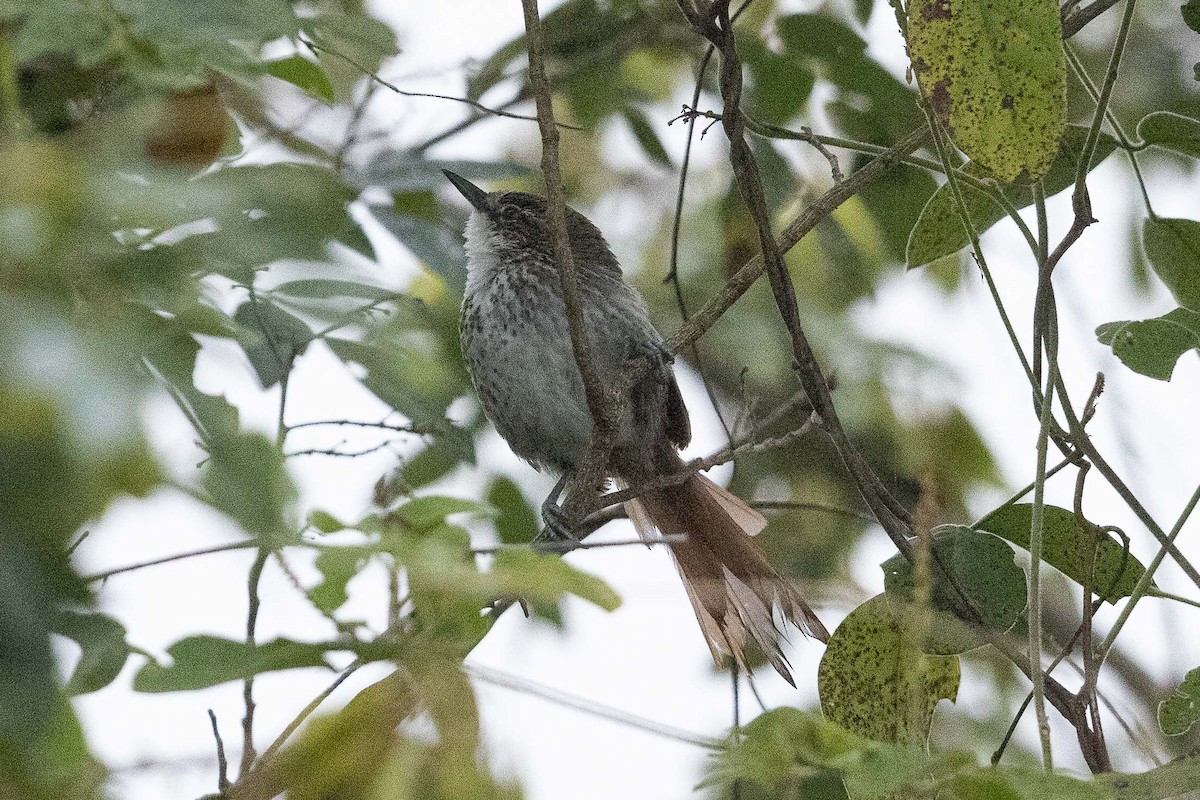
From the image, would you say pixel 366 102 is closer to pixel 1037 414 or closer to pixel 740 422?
pixel 740 422

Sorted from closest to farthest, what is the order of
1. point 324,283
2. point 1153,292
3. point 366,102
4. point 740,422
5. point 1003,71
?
point 324,283 → point 1003,71 → point 740,422 → point 366,102 → point 1153,292

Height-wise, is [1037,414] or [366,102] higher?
[366,102]

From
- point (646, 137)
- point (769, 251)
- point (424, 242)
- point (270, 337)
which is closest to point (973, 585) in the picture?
point (769, 251)

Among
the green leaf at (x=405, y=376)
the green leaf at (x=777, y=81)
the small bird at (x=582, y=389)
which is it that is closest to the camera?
the green leaf at (x=405, y=376)

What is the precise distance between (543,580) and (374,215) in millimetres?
1769

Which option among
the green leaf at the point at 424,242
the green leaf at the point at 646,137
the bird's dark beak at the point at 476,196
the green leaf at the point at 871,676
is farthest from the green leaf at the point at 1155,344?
the bird's dark beak at the point at 476,196

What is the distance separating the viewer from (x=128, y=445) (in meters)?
0.85

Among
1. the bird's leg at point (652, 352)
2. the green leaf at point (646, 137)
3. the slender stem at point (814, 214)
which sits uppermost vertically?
the green leaf at point (646, 137)

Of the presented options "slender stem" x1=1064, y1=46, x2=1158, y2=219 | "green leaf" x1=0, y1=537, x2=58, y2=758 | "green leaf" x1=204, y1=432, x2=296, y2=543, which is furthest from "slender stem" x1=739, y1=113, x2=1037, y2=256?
"green leaf" x1=0, y1=537, x2=58, y2=758

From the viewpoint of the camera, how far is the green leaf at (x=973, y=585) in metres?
1.76

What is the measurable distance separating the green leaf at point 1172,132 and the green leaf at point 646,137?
159 centimetres

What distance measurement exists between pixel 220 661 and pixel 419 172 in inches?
63.5

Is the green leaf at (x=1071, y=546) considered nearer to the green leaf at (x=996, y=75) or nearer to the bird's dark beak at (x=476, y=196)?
the green leaf at (x=996, y=75)

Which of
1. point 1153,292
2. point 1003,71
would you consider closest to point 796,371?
point 1003,71
